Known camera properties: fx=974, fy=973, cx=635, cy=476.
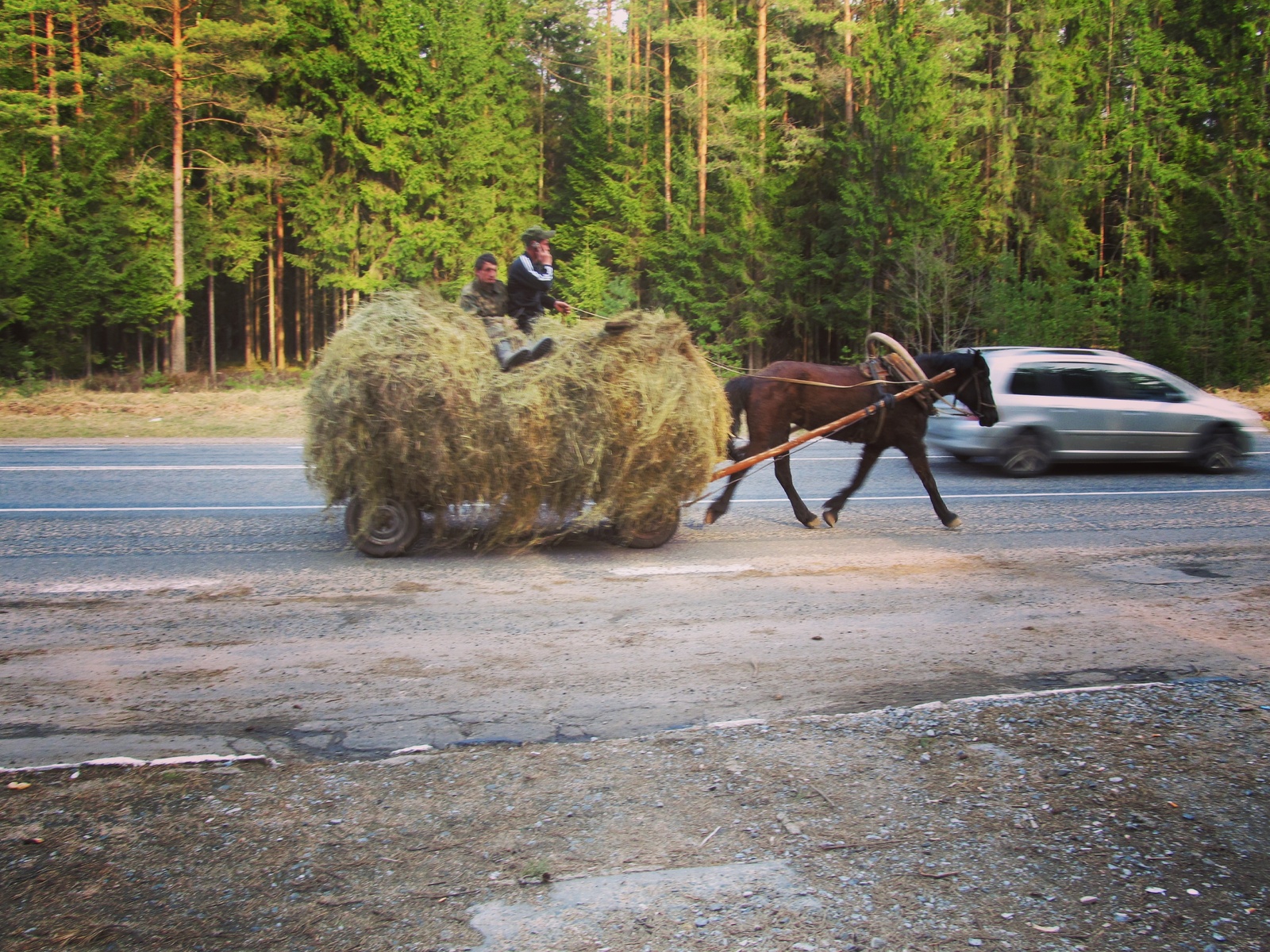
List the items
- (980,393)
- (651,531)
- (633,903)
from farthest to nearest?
(980,393) → (651,531) → (633,903)

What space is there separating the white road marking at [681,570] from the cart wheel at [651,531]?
1.56 feet

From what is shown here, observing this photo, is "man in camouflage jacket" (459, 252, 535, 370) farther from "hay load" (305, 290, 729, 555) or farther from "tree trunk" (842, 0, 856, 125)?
"tree trunk" (842, 0, 856, 125)

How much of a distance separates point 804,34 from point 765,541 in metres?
37.2

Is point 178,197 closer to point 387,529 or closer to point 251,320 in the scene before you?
point 251,320

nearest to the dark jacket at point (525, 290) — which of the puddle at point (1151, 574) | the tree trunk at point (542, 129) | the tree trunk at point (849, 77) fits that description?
the puddle at point (1151, 574)

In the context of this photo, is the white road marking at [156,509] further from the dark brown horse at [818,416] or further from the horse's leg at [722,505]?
the dark brown horse at [818,416]

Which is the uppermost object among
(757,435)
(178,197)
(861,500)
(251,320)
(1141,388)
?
(178,197)

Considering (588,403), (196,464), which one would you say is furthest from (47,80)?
(588,403)

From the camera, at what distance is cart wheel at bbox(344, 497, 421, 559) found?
843cm

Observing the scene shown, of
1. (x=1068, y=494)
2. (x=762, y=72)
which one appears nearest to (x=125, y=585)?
(x=1068, y=494)

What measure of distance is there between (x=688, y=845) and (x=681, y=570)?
14.8 feet

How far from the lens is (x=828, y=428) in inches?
386

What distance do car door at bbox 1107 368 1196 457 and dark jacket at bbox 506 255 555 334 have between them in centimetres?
935

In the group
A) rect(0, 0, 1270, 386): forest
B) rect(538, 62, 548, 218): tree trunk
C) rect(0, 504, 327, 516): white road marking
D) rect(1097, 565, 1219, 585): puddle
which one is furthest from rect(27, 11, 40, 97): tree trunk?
rect(1097, 565, 1219, 585): puddle
